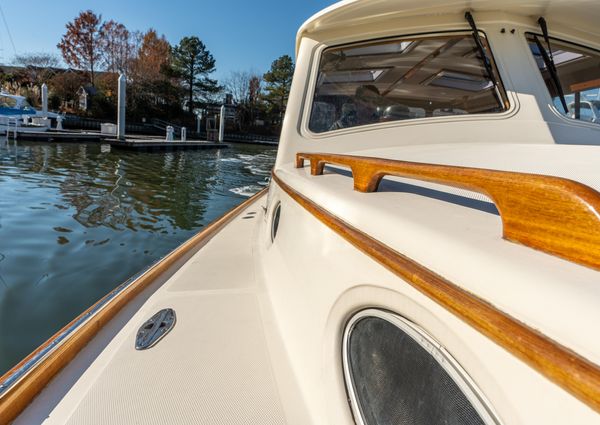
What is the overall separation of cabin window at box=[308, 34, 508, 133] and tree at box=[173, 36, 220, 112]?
41439 millimetres

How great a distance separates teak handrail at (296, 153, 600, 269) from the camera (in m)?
0.54

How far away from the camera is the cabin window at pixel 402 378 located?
0.66m

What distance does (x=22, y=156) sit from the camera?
11422 mm

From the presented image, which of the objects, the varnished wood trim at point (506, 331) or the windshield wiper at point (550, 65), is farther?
the windshield wiper at point (550, 65)

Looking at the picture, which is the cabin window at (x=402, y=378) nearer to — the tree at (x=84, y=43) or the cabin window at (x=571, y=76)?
the cabin window at (x=571, y=76)

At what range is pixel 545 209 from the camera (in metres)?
0.60

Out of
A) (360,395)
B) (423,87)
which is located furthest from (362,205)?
(423,87)

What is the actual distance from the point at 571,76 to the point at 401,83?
3.49 ft

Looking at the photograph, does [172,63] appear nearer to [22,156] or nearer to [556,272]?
[22,156]

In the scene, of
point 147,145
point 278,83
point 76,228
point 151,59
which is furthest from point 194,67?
point 76,228

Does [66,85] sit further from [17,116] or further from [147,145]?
[147,145]

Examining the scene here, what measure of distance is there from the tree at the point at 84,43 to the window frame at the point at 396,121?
4068cm

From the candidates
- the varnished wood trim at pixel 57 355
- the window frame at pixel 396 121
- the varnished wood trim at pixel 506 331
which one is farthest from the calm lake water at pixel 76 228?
the varnished wood trim at pixel 506 331

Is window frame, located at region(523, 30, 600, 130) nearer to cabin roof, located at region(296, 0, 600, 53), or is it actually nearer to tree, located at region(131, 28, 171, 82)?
cabin roof, located at region(296, 0, 600, 53)
